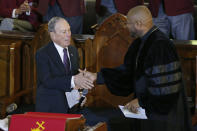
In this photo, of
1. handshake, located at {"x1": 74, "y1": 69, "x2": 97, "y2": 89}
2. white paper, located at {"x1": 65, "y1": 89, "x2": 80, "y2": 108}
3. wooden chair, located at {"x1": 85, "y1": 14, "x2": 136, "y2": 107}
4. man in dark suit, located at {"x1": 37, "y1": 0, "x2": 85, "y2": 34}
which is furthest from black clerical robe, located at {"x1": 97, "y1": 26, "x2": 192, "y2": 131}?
man in dark suit, located at {"x1": 37, "y1": 0, "x2": 85, "y2": 34}

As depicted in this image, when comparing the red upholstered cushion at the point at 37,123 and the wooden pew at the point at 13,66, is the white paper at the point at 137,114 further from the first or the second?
the wooden pew at the point at 13,66

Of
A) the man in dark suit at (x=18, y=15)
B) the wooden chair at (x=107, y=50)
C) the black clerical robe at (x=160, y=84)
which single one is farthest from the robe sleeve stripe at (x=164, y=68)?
the man in dark suit at (x=18, y=15)

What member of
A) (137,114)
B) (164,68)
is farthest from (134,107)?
(164,68)

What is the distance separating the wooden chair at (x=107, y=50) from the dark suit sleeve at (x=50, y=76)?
3.53 ft

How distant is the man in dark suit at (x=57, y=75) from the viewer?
11.8 feet

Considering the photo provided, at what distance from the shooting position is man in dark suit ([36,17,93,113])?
11.8 feet

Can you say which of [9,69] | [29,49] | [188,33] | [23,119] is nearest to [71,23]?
[29,49]

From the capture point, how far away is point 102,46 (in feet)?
15.4

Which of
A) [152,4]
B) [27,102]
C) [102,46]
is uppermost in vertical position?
[152,4]

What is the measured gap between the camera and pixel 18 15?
5953 mm

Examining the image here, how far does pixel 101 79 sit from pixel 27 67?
1433 millimetres

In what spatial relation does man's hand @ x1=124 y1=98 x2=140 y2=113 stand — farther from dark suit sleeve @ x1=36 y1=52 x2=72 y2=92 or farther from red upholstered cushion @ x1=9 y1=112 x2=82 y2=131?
red upholstered cushion @ x1=9 y1=112 x2=82 y2=131

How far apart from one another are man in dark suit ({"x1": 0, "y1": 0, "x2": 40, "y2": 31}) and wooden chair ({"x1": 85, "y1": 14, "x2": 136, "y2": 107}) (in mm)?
1418

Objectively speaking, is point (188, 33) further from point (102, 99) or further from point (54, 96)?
point (54, 96)
